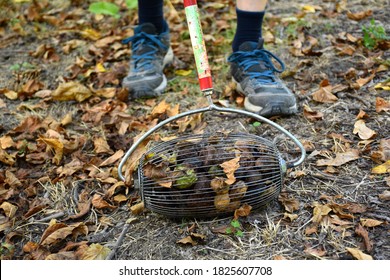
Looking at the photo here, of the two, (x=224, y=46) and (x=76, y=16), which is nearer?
(x=224, y=46)

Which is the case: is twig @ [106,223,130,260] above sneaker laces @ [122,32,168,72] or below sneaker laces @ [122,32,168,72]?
below

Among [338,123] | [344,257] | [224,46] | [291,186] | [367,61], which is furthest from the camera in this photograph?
[224,46]

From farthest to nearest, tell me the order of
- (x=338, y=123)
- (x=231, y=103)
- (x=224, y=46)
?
(x=224, y=46)
(x=231, y=103)
(x=338, y=123)

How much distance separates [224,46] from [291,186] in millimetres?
1571

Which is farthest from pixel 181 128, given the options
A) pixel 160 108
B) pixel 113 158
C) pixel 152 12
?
pixel 152 12

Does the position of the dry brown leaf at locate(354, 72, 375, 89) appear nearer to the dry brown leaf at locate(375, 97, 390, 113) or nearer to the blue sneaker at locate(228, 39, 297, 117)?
the dry brown leaf at locate(375, 97, 390, 113)

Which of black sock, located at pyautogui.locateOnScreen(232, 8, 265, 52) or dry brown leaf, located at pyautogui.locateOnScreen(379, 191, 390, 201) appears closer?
dry brown leaf, located at pyautogui.locateOnScreen(379, 191, 390, 201)

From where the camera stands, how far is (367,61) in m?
2.71

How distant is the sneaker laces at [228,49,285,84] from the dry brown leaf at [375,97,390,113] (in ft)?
1.60

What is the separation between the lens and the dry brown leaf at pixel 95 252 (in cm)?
160

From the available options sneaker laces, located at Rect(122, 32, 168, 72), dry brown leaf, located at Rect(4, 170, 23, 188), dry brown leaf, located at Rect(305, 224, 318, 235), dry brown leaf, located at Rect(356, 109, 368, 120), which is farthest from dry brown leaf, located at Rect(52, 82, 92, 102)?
dry brown leaf, located at Rect(305, 224, 318, 235)

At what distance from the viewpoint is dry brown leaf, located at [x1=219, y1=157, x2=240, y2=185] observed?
1573 mm
